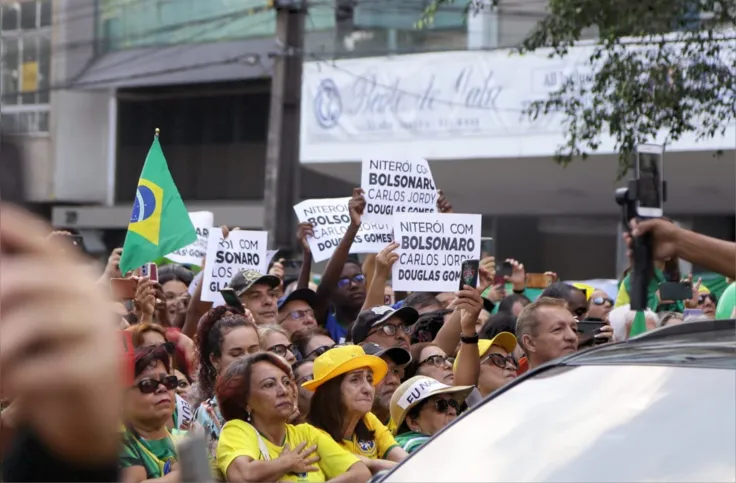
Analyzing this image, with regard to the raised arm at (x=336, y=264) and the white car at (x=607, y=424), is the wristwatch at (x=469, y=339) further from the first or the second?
the white car at (x=607, y=424)

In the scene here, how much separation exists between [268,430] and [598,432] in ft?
7.71

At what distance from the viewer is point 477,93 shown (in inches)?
818

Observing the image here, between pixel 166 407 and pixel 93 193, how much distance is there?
26.1 meters

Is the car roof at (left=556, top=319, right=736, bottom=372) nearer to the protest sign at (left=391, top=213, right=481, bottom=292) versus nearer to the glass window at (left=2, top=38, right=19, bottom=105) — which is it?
the protest sign at (left=391, top=213, right=481, bottom=292)

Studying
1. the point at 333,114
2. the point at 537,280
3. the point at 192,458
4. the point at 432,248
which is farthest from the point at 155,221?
the point at 333,114

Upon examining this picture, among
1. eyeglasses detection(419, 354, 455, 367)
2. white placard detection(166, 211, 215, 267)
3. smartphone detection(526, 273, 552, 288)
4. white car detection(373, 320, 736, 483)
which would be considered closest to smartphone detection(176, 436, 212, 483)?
white car detection(373, 320, 736, 483)

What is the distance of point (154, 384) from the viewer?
5230 millimetres

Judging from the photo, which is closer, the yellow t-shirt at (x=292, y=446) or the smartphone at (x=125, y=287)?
the yellow t-shirt at (x=292, y=446)

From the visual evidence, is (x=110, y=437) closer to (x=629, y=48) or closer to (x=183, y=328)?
(x=183, y=328)

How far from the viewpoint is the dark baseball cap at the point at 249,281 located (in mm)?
7742

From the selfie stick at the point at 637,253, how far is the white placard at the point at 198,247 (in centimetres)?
600

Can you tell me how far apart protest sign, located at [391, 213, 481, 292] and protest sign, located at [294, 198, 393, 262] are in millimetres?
387

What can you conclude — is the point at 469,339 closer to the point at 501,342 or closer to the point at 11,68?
the point at 501,342

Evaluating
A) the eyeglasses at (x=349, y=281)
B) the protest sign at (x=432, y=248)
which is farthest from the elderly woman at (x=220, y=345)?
the eyeglasses at (x=349, y=281)
